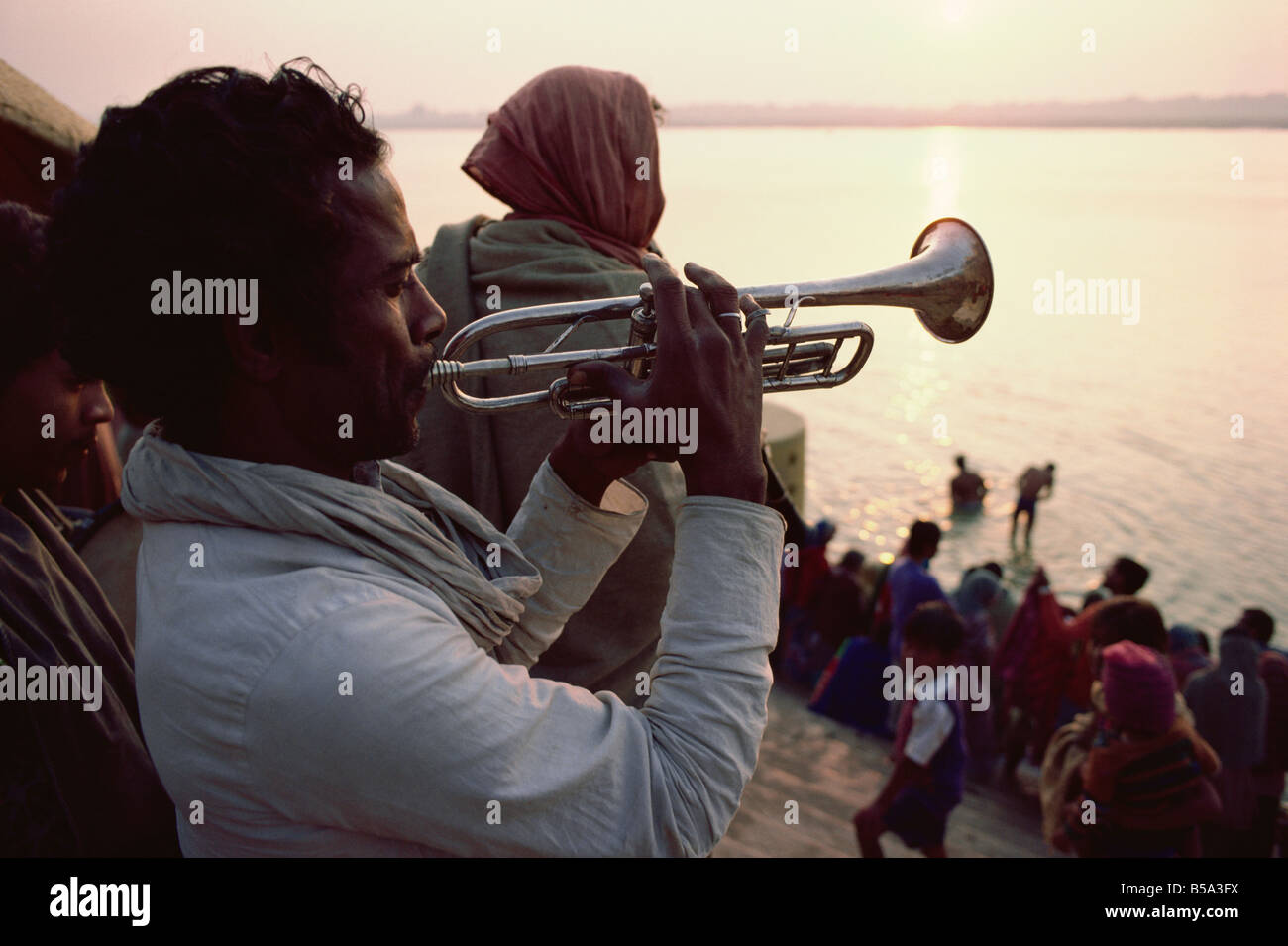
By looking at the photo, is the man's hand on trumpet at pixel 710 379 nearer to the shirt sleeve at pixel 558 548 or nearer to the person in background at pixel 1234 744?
the shirt sleeve at pixel 558 548

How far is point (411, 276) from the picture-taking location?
1403mm

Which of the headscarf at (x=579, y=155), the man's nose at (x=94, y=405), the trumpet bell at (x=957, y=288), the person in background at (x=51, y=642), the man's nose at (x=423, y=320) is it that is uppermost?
the headscarf at (x=579, y=155)

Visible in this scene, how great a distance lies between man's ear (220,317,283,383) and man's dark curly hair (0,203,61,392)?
2.68ft

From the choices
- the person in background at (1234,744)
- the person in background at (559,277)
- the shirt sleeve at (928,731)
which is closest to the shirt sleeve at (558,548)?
the person in background at (559,277)

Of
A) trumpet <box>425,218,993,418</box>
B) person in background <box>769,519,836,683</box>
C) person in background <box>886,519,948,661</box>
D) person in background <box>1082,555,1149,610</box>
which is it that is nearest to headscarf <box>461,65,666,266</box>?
trumpet <box>425,218,993,418</box>

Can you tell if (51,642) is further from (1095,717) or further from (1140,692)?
(1095,717)

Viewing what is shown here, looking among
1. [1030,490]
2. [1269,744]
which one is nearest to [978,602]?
[1269,744]

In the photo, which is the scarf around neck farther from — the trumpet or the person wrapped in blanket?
the person wrapped in blanket

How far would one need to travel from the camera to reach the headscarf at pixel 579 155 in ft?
8.66

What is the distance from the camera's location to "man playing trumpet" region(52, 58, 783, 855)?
1.11m

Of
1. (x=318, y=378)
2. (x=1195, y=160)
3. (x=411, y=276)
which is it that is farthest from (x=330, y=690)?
(x=1195, y=160)

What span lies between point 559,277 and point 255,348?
1.28m

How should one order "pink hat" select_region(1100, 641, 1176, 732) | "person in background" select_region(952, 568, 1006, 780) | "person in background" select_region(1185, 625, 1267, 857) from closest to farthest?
"pink hat" select_region(1100, 641, 1176, 732), "person in background" select_region(1185, 625, 1267, 857), "person in background" select_region(952, 568, 1006, 780)

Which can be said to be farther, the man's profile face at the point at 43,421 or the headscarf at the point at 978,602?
the headscarf at the point at 978,602
